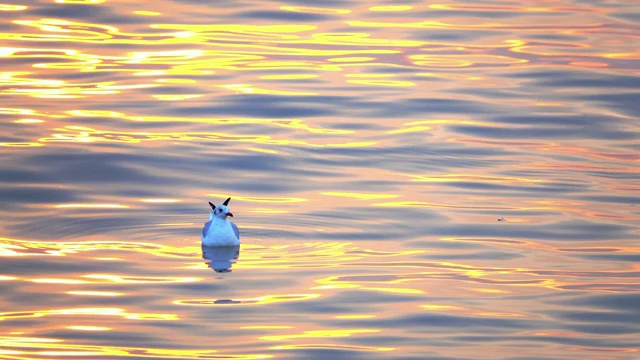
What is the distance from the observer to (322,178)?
17906 millimetres

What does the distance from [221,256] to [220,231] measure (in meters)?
0.28

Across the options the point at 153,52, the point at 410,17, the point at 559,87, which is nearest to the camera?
the point at 559,87

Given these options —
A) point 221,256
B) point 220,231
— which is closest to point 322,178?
point 220,231

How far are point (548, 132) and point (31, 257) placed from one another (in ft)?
31.4

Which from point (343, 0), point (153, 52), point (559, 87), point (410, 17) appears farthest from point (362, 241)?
point (343, 0)

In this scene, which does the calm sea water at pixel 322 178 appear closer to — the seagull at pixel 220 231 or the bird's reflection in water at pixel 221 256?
the bird's reflection in water at pixel 221 256

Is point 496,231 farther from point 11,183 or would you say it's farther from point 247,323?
point 11,183

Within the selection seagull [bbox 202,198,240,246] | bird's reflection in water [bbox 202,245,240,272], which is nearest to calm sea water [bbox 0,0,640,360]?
bird's reflection in water [bbox 202,245,240,272]

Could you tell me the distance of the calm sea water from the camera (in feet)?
39.1

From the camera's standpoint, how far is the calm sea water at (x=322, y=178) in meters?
11.9

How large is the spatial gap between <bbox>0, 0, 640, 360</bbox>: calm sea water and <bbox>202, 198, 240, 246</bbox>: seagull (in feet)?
0.52

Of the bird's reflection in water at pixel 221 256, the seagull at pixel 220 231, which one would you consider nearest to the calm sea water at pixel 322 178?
the bird's reflection in water at pixel 221 256

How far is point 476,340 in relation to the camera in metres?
11.5

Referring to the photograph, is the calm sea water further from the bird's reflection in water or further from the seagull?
the seagull
